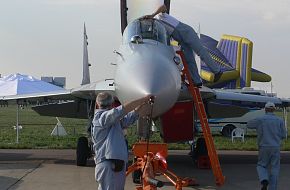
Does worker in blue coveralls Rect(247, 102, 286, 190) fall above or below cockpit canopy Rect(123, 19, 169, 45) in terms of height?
below

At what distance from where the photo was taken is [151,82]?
6590mm

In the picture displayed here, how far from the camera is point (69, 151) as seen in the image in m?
15.8

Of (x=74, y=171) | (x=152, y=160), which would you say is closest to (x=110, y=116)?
(x=152, y=160)

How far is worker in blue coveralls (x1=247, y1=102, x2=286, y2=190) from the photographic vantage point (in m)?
7.95

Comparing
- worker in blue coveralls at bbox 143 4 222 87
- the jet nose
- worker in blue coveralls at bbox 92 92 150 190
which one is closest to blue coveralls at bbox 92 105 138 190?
worker in blue coveralls at bbox 92 92 150 190

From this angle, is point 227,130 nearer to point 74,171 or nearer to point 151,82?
point 74,171

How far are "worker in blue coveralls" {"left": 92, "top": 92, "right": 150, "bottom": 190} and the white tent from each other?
1492 cm

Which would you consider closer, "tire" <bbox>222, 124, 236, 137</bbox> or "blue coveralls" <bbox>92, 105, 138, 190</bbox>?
"blue coveralls" <bbox>92, 105, 138, 190</bbox>

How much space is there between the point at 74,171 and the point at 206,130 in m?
4.14

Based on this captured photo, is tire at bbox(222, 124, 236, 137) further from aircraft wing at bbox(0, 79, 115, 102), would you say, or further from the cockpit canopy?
the cockpit canopy

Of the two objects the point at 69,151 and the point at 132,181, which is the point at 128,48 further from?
the point at 69,151

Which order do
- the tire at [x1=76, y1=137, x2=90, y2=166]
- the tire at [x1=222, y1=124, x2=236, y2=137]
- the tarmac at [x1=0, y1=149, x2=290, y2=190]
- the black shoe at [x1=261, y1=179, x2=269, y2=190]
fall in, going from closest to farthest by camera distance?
1. the black shoe at [x1=261, y1=179, x2=269, y2=190]
2. the tarmac at [x1=0, y1=149, x2=290, y2=190]
3. the tire at [x1=76, y1=137, x2=90, y2=166]
4. the tire at [x1=222, y1=124, x2=236, y2=137]

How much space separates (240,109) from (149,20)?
6908mm

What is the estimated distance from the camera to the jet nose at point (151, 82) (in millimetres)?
6613
